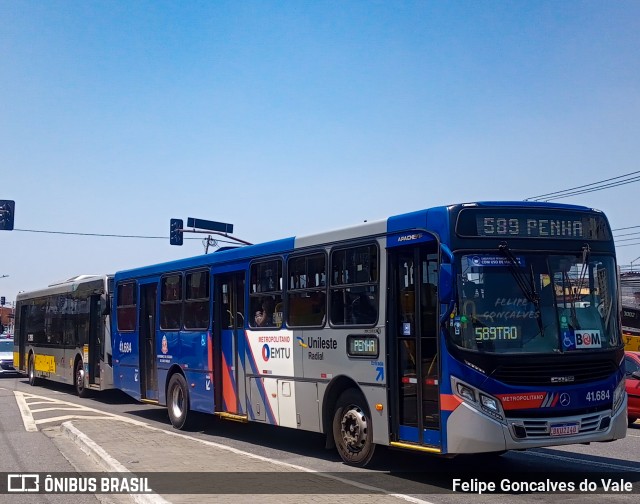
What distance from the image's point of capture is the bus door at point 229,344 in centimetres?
1348

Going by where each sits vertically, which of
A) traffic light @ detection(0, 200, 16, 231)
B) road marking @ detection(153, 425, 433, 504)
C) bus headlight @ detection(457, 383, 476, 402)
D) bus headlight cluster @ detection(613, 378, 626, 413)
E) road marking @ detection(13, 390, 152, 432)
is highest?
traffic light @ detection(0, 200, 16, 231)

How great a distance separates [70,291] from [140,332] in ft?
25.1

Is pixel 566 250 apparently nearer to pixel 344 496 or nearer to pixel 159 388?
pixel 344 496

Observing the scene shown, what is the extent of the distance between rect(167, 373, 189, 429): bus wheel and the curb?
1.99 meters

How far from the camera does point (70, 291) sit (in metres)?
24.1

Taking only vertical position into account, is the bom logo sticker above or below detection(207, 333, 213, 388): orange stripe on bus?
above

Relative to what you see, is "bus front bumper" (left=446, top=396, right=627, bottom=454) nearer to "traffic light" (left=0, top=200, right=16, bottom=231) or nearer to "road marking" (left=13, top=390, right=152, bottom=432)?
"road marking" (left=13, top=390, right=152, bottom=432)

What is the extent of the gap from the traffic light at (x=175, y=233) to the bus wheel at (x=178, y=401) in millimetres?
17200

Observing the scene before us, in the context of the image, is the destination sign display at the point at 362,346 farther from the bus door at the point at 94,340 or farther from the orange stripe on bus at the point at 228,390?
the bus door at the point at 94,340

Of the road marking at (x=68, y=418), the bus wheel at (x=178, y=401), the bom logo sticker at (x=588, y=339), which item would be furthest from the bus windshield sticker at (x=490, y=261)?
the road marking at (x=68, y=418)

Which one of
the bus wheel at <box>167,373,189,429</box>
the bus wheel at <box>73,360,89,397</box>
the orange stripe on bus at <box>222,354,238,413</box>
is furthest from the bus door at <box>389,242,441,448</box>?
the bus wheel at <box>73,360,89,397</box>

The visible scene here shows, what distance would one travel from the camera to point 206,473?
9.78m

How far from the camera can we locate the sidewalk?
27.0 feet

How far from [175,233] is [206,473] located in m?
23.7
